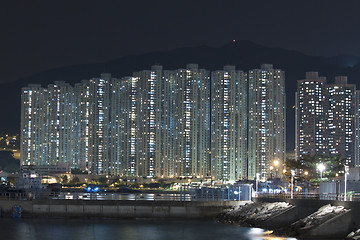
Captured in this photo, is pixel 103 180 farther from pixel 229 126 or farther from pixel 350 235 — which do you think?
pixel 350 235

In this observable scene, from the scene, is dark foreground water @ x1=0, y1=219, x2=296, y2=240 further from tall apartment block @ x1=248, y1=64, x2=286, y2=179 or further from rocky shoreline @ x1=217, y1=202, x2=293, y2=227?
tall apartment block @ x1=248, y1=64, x2=286, y2=179

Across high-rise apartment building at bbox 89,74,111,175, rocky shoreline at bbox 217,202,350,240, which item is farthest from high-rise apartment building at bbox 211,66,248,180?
rocky shoreline at bbox 217,202,350,240

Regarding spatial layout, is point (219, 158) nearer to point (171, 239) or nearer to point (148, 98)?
point (148, 98)

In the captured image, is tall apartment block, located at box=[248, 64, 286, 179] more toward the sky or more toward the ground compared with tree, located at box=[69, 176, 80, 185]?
more toward the sky

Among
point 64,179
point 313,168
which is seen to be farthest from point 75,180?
point 313,168

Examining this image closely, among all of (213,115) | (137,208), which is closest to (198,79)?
(213,115)

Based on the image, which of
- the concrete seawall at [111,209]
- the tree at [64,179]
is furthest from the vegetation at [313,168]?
the tree at [64,179]
